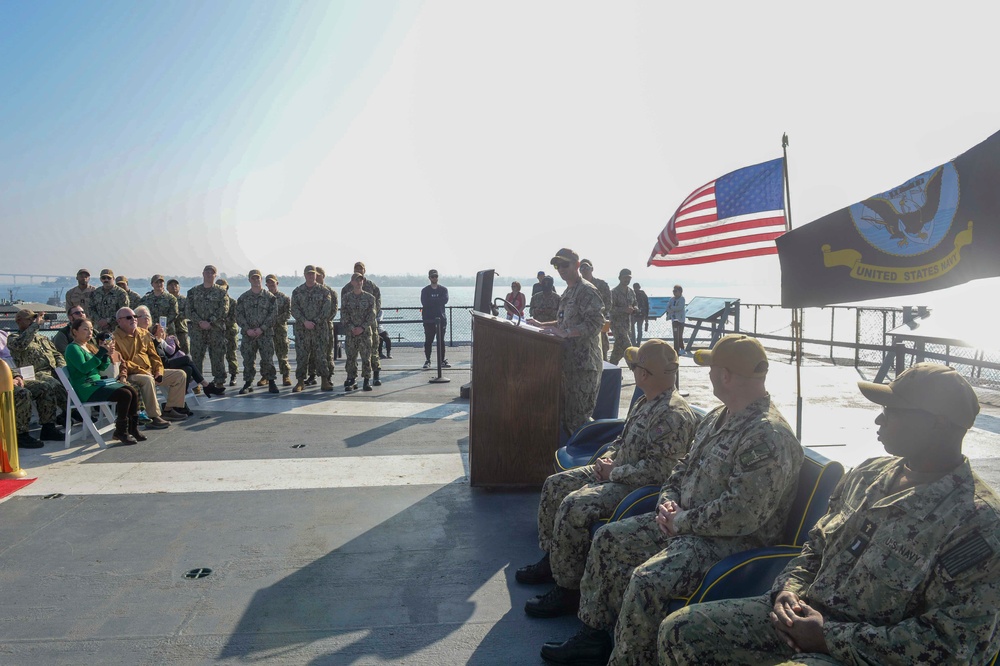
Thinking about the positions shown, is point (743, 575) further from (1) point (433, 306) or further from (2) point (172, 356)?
(1) point (433, 306)

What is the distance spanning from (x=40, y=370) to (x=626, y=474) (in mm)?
6741

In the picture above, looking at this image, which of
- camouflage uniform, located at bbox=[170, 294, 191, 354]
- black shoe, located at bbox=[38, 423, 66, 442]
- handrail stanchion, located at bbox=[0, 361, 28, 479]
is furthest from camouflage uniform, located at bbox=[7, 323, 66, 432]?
camouflage uniform, located at bbox=[170, 294, 191, 354]

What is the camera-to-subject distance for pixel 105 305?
9.86 meters

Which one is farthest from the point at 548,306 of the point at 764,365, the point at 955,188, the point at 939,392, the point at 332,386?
the point at 939,392

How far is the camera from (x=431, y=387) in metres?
10.7

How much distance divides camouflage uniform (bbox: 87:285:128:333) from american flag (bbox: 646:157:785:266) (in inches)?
296

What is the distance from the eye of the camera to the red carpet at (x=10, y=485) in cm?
534

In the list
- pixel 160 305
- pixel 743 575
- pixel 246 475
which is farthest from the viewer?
pixel 160 305

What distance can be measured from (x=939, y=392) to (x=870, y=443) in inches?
206

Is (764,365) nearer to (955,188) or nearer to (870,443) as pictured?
(955,188)

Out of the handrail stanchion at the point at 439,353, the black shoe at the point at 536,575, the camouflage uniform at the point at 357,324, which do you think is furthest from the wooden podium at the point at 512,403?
the handrail stanchion at the point at 439,353

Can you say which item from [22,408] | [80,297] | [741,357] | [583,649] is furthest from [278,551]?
[80,297]

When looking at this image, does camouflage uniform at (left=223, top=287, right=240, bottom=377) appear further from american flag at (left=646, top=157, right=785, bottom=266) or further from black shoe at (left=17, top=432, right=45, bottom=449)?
american flag at (left=646, top=157, right=785, bottom=266)

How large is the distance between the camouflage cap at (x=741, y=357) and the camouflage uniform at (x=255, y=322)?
8655 mm
